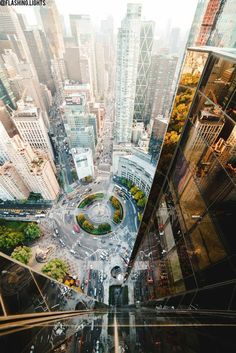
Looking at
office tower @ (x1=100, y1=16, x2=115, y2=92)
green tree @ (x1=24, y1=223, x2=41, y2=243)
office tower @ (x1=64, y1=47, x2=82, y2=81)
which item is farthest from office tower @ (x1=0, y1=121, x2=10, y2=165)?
office tower @ (x1=100, y1=16, x2=115, y2=92)

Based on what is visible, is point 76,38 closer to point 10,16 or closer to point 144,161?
point 10,16

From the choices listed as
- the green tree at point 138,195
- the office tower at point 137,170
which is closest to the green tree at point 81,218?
the green tree at point 138,195

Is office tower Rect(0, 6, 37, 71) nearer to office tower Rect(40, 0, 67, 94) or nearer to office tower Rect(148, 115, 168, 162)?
office tower Rect(40, 0, 67, 94)

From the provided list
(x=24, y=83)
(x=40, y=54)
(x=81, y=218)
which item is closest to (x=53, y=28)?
(x=40, y=54)

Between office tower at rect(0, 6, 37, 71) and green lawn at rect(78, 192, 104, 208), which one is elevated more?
office tower at rect(0, 6, 37, 71)

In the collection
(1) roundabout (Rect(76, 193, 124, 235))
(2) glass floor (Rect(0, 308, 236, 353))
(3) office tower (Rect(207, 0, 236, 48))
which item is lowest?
(1) roundabout (Rect(76, 193, 124, 235))

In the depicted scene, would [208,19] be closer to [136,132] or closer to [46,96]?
[136,132]
